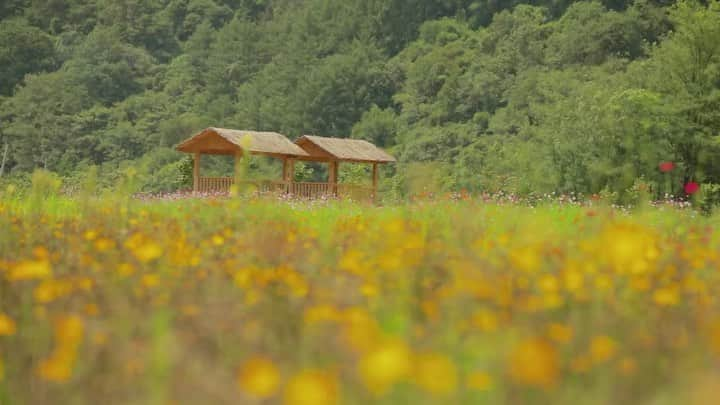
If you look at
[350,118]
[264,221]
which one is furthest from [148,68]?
[264,221]

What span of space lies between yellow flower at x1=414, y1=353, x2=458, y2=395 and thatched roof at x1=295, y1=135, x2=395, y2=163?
22.2 meters

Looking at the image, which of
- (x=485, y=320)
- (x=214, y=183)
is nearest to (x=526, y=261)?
(x=485, y=320)

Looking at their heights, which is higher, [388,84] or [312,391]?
[388,84]

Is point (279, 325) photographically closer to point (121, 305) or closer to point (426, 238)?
point (121, 305)

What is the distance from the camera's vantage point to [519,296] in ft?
10.4

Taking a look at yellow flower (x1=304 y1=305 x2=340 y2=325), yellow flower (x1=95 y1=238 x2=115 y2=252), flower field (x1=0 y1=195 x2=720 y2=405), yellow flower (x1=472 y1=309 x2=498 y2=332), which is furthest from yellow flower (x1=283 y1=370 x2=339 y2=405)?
yellow flower (x1=95 y1=238 x2=115 y2=252)

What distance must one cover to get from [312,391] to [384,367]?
0.44ft

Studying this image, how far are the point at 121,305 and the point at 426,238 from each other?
2136 mm

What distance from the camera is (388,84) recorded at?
165 ft

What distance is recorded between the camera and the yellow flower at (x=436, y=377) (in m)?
1.83

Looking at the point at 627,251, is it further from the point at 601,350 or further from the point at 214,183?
the point at 214,183

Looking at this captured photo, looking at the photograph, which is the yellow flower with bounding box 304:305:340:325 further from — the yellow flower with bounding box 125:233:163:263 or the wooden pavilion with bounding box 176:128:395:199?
the wooden pavilion with bounding box 176:128:395:199

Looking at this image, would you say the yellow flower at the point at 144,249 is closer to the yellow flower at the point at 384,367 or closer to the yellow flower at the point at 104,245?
the yellow flower at the point at 104,245

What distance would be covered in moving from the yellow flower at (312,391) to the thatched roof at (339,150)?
875 inches
